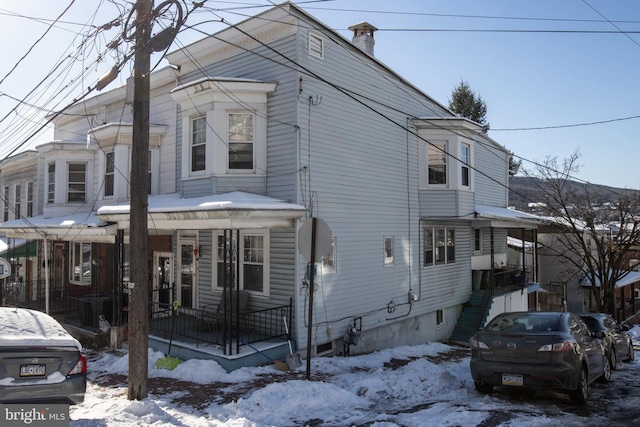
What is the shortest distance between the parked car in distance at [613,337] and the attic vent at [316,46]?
9.67 meters

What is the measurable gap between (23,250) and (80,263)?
9.62 ft

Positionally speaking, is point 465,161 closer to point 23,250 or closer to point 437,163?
point 437,163

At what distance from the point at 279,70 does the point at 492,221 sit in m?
11.1

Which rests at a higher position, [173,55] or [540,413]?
[173,55]

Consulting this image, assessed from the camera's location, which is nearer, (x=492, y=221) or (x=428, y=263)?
(x=428, y=263)

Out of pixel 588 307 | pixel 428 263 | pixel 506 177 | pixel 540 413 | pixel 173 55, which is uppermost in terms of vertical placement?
pixel 173 55

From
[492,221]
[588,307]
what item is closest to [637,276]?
[588,307]

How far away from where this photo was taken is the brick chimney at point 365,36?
16.7 m

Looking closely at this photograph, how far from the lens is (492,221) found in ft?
62.0

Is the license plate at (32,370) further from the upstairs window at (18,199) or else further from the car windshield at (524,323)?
the upstairs window at (18,199)

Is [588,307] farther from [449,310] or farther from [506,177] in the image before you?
[449,310]

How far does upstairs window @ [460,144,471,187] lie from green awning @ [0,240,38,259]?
17.6 metres

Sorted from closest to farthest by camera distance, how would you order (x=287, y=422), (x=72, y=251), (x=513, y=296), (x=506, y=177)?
(x=287, y=422), (x=72, y=251), (x=513, y=296), (x=506, y=177)

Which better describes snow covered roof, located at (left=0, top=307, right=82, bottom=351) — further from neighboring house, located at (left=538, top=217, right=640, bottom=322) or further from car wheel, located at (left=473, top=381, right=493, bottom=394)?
neighboring house, located at (left=538, top=217, right=640, bottom=322)
